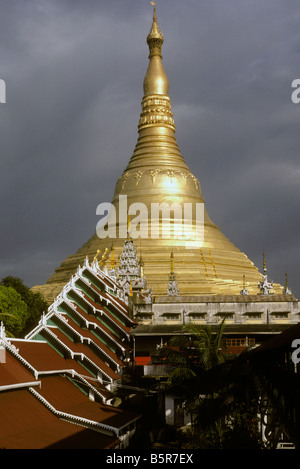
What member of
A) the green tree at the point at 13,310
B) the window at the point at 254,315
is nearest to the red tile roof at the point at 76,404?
the green tree at the point at 13,310

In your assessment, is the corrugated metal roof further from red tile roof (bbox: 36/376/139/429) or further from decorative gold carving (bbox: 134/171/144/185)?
decorative gold carving (bbox: 134/171/144/185)

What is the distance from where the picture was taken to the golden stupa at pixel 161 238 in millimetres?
57781

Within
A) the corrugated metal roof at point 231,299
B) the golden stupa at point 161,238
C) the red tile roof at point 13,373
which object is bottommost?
the red tile roof at point 13,373

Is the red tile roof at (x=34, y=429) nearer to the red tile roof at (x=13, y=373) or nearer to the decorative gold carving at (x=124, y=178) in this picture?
the red tile roof at (x=13, y=373)

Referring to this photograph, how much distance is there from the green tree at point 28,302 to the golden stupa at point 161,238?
1064 centimetres

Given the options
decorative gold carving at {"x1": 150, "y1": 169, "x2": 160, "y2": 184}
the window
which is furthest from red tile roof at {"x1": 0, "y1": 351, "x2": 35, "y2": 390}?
decorative gold carving at {"x1": 150, "y1": 169, "x2": 160, "y2": 184}

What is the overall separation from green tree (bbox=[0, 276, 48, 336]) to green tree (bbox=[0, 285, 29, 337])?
3.72 feet

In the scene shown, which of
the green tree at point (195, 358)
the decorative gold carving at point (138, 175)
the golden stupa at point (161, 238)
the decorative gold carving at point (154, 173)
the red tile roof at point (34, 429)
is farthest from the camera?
the decorative gold carving at point (138, 175)

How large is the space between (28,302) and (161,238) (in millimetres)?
19951

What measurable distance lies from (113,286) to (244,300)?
729 centimetres

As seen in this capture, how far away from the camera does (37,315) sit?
44312 mm

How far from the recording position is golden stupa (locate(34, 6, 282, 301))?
57.8 m

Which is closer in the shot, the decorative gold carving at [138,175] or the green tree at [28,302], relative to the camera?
the green tree at [28,302]

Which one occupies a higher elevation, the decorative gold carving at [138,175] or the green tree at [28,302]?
the decorative gold carving at [138,175]
